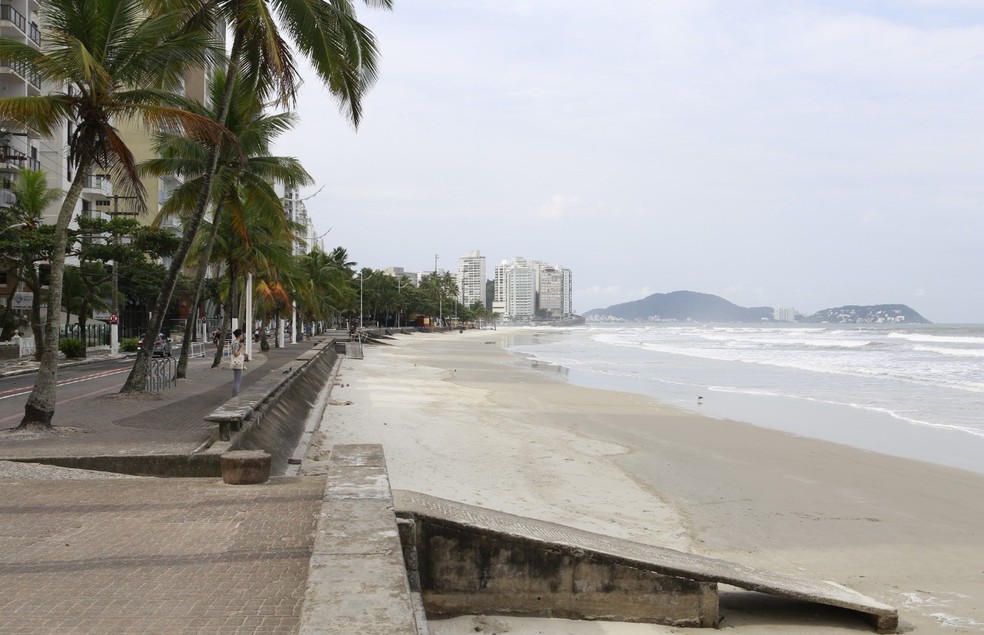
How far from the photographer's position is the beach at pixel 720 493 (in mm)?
7332

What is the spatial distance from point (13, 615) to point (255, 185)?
16928mm

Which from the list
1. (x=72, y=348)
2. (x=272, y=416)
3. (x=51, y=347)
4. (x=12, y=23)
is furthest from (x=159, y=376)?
(x=12, y=23)

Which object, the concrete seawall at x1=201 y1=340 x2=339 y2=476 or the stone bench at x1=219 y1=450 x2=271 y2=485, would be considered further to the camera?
the concrete seawall at x1=201 y1=340 x2=339 y2=476

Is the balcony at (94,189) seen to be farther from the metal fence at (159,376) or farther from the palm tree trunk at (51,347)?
the palm tree trunk at (51,347)

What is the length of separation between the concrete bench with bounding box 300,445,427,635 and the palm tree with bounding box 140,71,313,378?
13689mm

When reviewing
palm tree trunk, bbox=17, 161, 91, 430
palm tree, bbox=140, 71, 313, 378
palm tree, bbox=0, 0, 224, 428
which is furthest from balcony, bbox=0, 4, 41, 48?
palm tree trunk, bbox=17, 161, 91, 430

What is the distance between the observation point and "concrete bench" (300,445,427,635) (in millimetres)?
3713

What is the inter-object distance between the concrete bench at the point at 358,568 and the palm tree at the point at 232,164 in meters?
13.7

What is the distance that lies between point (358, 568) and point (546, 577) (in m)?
2.22

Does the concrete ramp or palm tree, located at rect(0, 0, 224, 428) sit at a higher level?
palm tree, located at rect(0, 0, 224, 428)

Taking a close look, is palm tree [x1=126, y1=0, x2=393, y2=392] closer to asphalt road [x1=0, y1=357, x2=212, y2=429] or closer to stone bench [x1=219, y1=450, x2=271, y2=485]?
asphalt road [x1=0, y1=357, x2=212, y2=429]

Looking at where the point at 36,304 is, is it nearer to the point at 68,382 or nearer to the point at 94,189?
the point at 68,382

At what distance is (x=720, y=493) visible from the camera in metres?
12.2

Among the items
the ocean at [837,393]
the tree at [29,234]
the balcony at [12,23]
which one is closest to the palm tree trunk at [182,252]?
the ocean at [837,393]
